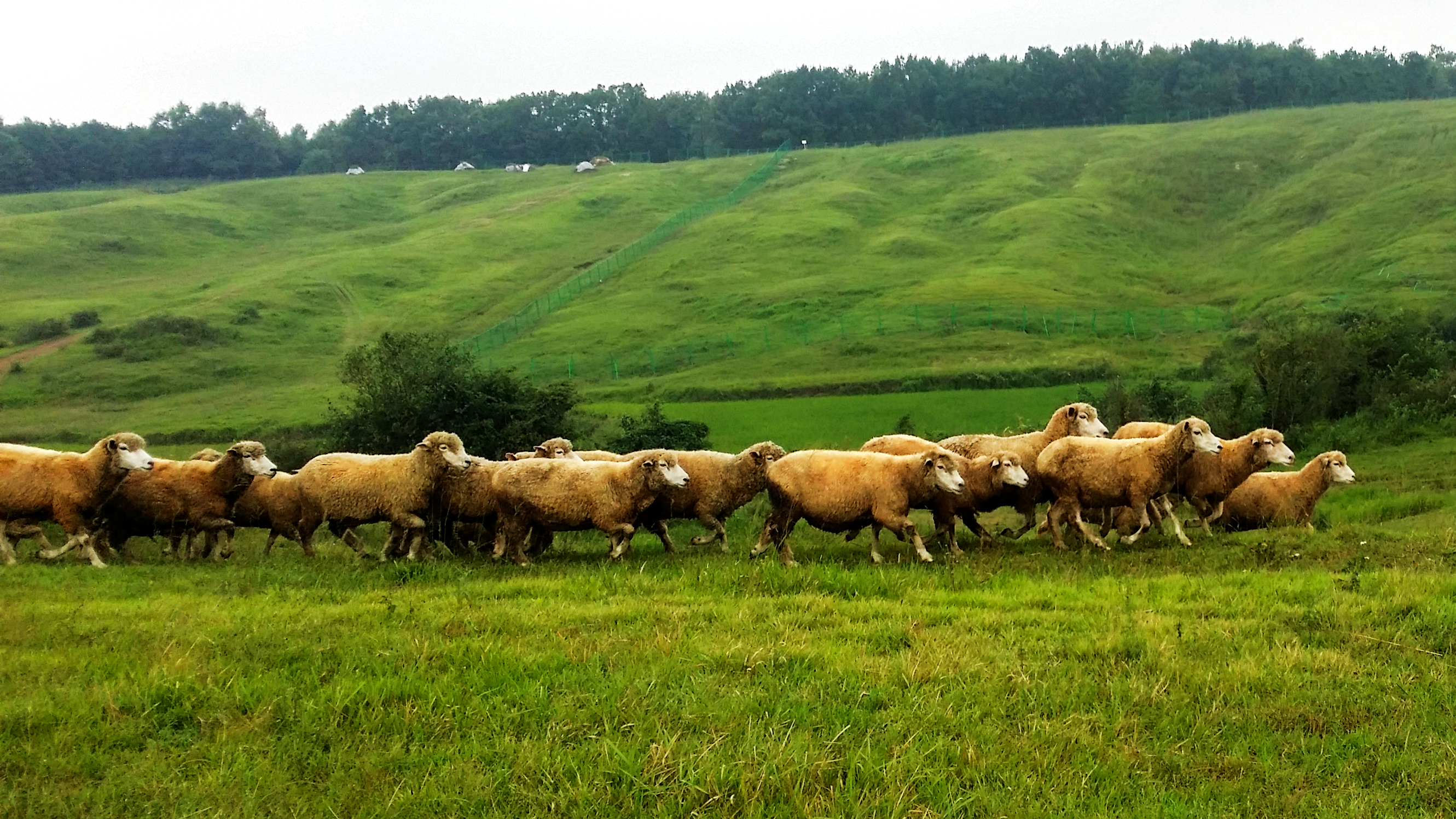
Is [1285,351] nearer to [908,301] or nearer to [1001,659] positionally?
[1001,659]

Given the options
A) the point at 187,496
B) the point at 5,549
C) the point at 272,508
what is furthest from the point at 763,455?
the point at 5,549

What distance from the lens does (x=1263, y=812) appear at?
A: 6.11 metres

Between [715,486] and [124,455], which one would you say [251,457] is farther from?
[715,486]

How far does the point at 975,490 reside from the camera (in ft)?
52.4

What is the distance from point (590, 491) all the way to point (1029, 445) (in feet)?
25.4

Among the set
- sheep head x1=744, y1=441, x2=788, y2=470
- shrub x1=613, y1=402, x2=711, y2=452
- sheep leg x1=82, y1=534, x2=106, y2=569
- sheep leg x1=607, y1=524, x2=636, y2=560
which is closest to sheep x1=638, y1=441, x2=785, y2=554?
sheep head x1=744, y1=441, x2=788, y2=470

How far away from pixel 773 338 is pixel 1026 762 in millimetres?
51985

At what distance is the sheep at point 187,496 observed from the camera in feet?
50.9

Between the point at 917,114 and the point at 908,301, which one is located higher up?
the point at 917,114

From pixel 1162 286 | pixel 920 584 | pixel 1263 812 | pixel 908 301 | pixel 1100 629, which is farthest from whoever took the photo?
pixel 1162 286

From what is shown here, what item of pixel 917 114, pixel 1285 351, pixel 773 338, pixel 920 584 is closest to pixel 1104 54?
pixel 917 114

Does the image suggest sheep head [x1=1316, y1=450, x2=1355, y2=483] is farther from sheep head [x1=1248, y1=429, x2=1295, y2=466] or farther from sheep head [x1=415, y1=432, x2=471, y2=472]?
sheep head [x1=415, y1=432, x2=471, y2=472]

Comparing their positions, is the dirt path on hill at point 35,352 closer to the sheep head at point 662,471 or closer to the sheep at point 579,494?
the sheep at point 579,494

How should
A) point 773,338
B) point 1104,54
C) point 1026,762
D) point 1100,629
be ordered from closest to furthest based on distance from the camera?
point 1026,762 < point 1100,629 < point 773,338 < point 1104,54
